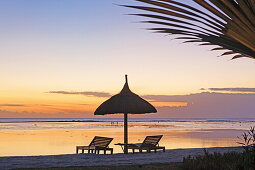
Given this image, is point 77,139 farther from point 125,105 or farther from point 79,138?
point 125,105

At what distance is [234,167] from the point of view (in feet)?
20.1

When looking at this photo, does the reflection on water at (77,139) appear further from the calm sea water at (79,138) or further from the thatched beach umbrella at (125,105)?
the thatched beach umbrella at (125,105)

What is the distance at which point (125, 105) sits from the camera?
13.8 meters

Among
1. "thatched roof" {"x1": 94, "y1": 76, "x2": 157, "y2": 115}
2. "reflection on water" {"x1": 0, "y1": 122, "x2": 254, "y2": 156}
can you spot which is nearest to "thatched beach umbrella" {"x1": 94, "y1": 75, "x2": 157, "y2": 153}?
"thatched roof" {"x1": 94, "y1": 76, "x2": 157, "y2": 115}

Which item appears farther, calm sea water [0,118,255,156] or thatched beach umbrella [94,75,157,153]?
calm sea water [0,118,255,156]

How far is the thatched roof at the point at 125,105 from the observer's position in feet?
45.2

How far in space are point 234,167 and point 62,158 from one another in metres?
5.71

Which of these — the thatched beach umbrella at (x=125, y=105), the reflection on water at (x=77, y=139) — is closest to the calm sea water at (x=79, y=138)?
the reflection on water at (x=77, y=139)

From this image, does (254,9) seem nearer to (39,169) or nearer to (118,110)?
(39,169)

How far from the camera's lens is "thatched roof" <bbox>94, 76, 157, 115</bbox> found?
45.2 ft

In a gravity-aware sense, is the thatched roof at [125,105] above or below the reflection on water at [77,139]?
above

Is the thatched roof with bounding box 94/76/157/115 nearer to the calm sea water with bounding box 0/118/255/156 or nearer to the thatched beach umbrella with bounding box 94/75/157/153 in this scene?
the thatched beach umbrella with bounding box 94/75/157/153

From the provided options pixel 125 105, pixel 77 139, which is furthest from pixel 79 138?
pixel 125 105

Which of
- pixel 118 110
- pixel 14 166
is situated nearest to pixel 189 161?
pixel 14 166
